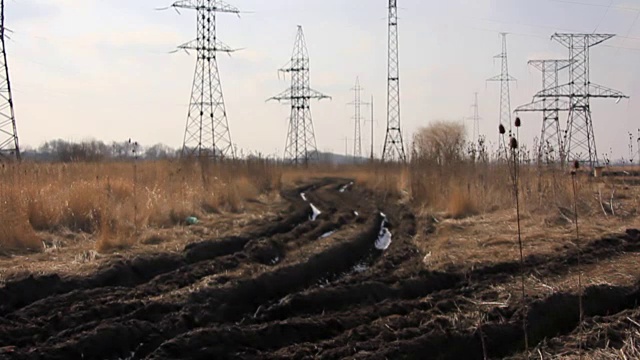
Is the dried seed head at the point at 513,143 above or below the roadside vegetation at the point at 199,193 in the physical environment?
above

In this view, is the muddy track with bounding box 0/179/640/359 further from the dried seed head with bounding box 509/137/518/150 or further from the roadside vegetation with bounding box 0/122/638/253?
the roadside vegetation with bounding box 0/122/638/253

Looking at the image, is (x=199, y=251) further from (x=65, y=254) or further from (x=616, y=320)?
(x=616, y=320)

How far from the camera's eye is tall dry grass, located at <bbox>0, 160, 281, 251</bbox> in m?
12.4

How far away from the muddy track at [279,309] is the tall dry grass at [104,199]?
264 centimetres

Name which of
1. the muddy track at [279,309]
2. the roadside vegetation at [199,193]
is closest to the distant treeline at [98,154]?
the roadside vegetation at [199,193]

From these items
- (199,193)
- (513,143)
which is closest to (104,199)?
(199,193)

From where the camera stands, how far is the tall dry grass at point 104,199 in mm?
12398

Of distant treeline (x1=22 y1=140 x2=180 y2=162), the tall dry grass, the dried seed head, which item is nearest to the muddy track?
the dried seed head

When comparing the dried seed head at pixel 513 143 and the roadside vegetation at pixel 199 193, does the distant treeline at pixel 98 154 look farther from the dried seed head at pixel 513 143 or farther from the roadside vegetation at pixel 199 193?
the dried seed head at pixel 513 143

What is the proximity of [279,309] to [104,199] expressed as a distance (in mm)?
8479

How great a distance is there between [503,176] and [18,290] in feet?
49.4

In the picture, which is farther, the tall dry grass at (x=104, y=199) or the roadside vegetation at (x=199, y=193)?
the roadside vegetation at (x=199, y=193)

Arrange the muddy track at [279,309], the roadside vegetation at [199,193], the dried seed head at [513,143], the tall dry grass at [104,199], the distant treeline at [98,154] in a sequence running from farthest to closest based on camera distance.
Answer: the distant treeline at [98,154], the roadside vegetation at [199,193], the tall dry grass at [104,199], the muddy track at [279,309], the dried seed head at [513,143]

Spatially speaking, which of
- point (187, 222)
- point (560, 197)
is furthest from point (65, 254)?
point (560, 197)
